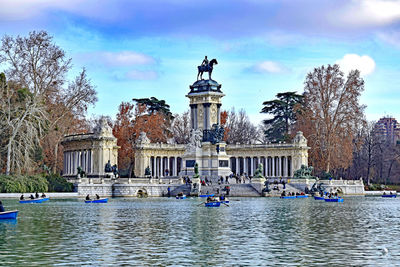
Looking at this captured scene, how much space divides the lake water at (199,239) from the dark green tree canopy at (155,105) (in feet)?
229

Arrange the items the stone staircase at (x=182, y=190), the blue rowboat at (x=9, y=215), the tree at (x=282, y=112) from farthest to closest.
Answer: the tree at (x=282, y=112), the stone staircase at (x=182, y=190), the blue rowboat at (x=9, y=215)

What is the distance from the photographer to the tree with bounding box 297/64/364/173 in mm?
95688

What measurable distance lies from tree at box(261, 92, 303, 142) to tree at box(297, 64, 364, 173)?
42.3 feet

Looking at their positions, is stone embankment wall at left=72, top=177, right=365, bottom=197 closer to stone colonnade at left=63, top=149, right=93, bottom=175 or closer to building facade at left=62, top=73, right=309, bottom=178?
building facade at left=62, top=73, right=309, bottom=178

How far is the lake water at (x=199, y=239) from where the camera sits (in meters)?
23.9

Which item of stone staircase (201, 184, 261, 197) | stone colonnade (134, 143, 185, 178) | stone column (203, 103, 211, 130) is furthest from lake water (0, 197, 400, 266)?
stone colonnade (134, 143, 185, 178)

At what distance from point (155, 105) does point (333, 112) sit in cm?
3201

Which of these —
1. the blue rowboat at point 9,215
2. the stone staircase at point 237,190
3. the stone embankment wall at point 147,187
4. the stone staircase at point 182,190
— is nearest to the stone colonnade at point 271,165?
the stone embankment wall at point 147,187

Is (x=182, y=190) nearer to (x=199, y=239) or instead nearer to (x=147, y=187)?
(x=147, y=187)

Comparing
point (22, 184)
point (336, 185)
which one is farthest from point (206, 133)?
point (22, 184)

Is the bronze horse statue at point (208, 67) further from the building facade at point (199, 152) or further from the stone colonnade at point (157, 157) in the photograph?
the stone colonnade at point (157, 157)

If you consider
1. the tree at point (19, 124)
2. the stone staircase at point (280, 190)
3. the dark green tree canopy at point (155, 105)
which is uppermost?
the dark green tree canopy at point (155, 105)

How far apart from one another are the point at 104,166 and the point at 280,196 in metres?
22.9

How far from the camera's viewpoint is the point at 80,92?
88.2 metres
